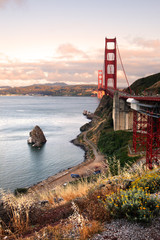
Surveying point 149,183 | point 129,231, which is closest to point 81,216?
point 129,231

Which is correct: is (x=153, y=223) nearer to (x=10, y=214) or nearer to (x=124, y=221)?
(x=124, y=221)

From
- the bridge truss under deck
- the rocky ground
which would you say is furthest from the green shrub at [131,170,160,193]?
the bridge truss under deck

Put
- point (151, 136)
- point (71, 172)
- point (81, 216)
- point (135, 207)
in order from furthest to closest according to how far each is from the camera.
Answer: point (71, 172), point (151, 136), point (135, 207), point (81, 216)

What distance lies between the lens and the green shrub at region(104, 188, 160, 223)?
186 inches

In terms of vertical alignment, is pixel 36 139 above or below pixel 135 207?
below

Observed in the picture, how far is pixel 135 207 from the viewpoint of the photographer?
4.93 m

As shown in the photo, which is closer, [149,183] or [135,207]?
[135,207]

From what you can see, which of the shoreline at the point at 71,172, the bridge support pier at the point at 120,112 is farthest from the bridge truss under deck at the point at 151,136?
the bridge support pier at the point at 120,112

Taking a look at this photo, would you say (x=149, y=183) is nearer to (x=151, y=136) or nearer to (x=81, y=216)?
(x=81, y=216)

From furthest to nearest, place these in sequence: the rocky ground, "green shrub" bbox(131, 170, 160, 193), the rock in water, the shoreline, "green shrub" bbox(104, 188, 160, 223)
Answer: the rock in water
the shoreline
"green shrub" bbox(131, 170, 160, 193)
"green shrub" bbox(104, 188, 160, 223)
the rocky ground

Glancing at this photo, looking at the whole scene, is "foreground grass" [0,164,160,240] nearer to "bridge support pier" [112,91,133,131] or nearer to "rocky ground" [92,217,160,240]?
"rocky ground" [92,217,160,240]

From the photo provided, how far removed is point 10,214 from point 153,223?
3.71 metres

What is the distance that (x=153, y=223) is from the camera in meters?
4.70

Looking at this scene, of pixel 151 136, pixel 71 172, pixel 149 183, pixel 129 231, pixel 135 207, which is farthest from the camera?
pixel 71 172
